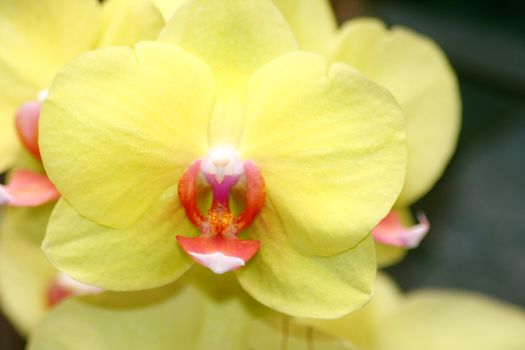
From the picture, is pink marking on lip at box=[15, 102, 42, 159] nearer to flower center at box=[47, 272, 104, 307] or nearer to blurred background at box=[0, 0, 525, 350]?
flower center at box=[47, 272, 104, 307]

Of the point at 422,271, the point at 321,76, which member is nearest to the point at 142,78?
the point at 321,76

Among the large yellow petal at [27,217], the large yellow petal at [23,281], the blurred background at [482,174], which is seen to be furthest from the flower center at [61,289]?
the blurred background at [482,174]

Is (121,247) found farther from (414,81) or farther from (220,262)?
(414,81)

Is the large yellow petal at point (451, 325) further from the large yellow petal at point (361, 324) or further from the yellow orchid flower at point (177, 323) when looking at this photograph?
the yellow orchid flower at point (177, 323)

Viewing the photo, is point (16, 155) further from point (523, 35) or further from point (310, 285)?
point (523, 35)

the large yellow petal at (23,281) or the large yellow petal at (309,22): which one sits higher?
the large yellow petal at (309,22)

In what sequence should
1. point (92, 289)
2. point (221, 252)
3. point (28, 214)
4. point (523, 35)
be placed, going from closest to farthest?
point (221, 252) < point (28, 214) < point (92, 289) < point (523, 35)
